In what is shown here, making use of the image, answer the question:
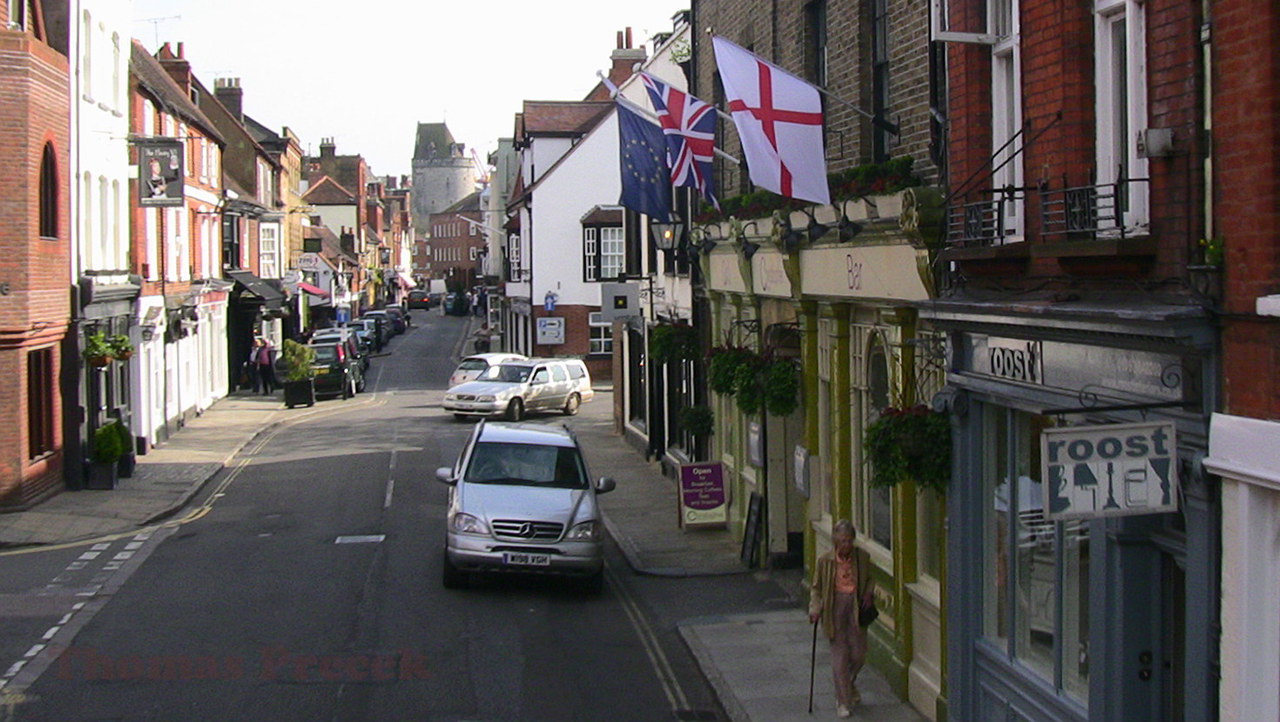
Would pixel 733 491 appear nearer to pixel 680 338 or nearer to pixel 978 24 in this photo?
pixel 680 338

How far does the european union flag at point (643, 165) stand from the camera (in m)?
19.0

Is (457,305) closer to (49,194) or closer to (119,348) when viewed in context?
(119,348)

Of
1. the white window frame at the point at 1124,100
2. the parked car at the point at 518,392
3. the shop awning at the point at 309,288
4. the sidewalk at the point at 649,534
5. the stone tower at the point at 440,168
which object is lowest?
the sidewalk at the point at 649,534

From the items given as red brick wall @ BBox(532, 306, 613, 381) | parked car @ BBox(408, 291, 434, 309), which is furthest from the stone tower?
red brick wall @ BBox(532, 306, 613, 381)

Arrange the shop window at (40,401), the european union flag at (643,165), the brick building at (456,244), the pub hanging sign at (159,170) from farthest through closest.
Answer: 1. the brick building at (456,244)
2. the pub hanging sign at (159,170)
3. the shop window at (40,401)
4. the european union flag at (643,165)

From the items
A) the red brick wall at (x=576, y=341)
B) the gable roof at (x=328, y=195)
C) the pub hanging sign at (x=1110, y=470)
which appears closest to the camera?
the pub hanging sign at (x=1110, y=470)

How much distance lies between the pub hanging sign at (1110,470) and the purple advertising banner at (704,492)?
13.1 meters

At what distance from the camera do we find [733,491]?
2114 centimetres

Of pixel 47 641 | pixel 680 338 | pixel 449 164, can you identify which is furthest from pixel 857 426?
pixel 449 164

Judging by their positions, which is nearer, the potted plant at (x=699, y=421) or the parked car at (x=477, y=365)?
the potted plant at (x=699, y=421)

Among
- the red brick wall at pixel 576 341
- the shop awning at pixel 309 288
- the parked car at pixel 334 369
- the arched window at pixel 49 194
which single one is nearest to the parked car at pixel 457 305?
the shop awning at pixel 309 288

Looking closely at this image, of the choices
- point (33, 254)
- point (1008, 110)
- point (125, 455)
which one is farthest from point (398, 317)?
point (1008, 110)

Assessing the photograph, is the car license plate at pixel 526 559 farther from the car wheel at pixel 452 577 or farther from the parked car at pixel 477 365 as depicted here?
the parked car at pixel 477 365

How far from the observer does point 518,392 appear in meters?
39.1
